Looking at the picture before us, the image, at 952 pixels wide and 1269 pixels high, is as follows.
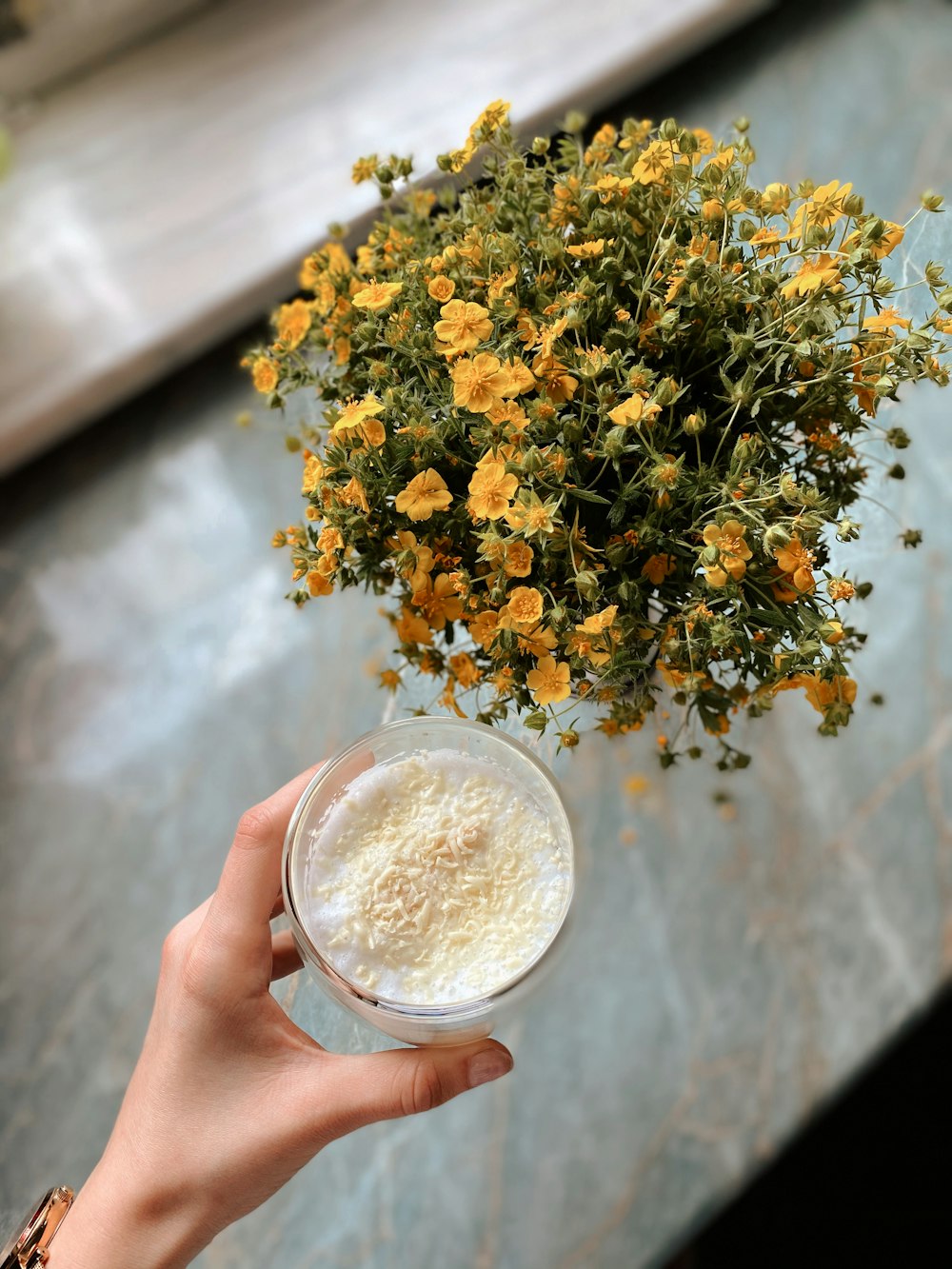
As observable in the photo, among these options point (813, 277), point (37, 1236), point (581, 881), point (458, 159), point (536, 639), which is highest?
point (458, 159)

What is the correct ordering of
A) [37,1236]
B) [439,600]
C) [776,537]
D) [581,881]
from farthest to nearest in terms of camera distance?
[581,881] < [37,1236] < [439,600] < [776,537]

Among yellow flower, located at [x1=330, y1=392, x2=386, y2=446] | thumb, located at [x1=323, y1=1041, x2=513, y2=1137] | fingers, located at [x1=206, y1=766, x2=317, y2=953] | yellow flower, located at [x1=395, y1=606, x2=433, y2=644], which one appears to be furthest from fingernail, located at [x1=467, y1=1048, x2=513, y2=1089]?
yellow flower, located at [x1=330, y1=392, x2=386, y2=446]

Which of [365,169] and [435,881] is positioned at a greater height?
[365,169]

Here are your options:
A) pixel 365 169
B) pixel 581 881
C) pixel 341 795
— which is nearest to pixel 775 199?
pixel 365 169

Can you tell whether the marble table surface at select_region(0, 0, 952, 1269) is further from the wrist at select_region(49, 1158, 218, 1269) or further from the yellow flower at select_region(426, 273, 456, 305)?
the yellow flower at select_region(426, 273, 456, 305)

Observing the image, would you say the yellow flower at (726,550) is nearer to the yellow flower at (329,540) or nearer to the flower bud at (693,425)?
the flower bud at (693,425)

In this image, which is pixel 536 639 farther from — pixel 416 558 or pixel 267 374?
pixel 267 374

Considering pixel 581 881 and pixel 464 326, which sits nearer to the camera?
pixel 464 326
